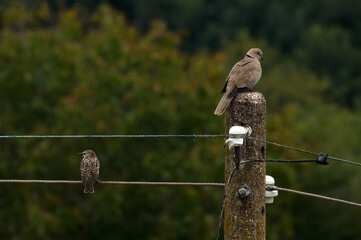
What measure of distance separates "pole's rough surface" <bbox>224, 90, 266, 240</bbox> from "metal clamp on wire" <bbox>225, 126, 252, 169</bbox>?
0.07 metres

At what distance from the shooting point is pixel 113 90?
30.7 m

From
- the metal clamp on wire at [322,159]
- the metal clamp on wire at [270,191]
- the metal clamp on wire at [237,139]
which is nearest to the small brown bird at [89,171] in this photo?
the metal clamp on wire at [270,191]

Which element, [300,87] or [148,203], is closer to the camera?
[148,203]

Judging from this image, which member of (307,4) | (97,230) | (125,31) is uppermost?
(307,4)

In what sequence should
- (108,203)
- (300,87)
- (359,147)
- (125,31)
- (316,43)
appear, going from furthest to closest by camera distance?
(316,43) → (300,87) → (359,147) → (125,31) → (108,203)

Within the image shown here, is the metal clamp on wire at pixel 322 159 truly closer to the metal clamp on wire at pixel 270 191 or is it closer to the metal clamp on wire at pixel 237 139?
the metal clamp on wire at pixel 270 191

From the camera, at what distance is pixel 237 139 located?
822 centimetres

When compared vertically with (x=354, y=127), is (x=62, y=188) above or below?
below

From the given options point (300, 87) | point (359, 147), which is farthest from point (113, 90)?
point (300, 87)

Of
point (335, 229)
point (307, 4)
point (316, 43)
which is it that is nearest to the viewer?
point (335, 229)

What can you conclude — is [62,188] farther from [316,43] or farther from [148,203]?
[316,43]

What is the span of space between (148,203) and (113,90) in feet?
13.6

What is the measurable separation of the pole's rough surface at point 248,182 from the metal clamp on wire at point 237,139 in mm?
70

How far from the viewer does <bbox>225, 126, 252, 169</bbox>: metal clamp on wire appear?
8.22 metres
